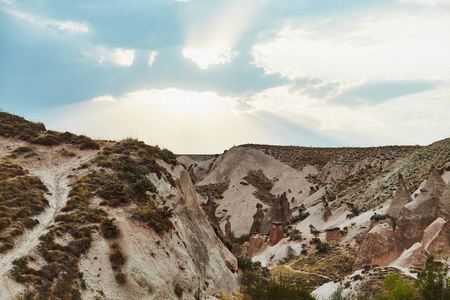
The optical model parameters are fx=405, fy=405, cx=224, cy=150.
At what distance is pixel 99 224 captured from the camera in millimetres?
20828

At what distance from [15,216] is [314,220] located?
154 ft

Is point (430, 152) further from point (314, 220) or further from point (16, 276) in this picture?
point (16, 276)

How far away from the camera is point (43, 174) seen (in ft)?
82.3

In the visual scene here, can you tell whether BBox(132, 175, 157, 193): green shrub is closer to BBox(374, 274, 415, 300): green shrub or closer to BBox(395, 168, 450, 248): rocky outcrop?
BBox(374, 274, 415, 300): green shrub

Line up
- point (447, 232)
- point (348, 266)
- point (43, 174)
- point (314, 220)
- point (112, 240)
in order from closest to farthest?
point (112, 240), point (43, 174), point (447, 232), point (348, 266), point (314, 220)

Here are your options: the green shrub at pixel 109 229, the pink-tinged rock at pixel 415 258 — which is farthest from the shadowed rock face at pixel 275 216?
the green shrub at pixel 109 229

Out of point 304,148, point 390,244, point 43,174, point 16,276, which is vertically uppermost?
point 304,148

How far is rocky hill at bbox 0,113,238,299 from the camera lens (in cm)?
1692

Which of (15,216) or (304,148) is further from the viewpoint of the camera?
(304,148)

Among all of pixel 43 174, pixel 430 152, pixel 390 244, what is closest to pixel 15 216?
pixel 43 174

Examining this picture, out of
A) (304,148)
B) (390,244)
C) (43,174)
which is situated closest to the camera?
(43,174)

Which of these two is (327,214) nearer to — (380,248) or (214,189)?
(380,248)

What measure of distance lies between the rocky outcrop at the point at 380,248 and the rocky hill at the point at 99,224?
13.3 m

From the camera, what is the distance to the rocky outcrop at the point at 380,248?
112 ft
